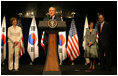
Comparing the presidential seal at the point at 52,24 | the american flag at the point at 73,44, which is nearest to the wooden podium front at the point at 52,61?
the presidential seal at the point at 52,24

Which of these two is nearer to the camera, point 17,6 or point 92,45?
point 92,45

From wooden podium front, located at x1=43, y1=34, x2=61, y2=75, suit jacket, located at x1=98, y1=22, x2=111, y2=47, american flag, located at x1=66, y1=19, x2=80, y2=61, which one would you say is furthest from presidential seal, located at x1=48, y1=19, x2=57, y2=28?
american flag, located at x1=66, y1=19, x2=80, y2=61

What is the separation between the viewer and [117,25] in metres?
5.95

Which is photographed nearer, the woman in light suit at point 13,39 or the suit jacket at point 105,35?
the woman in light suit at point 13,39

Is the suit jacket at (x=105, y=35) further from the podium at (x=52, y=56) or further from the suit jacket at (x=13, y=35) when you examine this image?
the suit jacket at (x=13, y=35)

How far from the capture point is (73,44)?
6.24 m

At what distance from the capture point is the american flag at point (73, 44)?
20.5ft

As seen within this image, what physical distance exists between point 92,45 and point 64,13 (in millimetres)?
2358

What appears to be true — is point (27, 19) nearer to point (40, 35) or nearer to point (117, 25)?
point (40, 35)

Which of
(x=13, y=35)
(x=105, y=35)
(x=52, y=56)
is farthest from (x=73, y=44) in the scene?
Answer: (x=52, y=56)

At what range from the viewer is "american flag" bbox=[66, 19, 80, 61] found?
624cm

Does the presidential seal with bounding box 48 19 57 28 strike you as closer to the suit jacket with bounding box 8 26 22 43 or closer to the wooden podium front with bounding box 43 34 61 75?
the wooden podium front with bounding box 43 34 61 75

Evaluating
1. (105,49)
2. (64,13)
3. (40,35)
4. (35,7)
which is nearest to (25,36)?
(40,35)

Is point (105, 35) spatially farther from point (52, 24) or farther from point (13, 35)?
point (13, 35)
